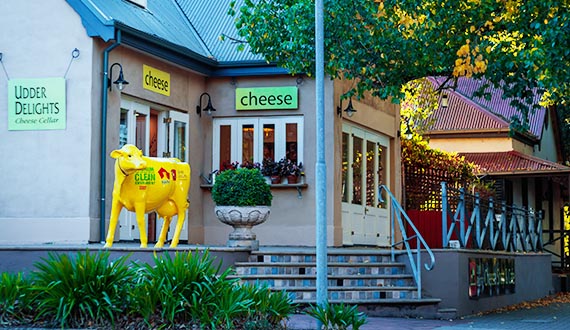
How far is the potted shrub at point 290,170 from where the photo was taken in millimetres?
20203

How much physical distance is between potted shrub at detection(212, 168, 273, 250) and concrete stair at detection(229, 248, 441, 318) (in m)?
0.52

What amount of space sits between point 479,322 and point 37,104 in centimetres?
842

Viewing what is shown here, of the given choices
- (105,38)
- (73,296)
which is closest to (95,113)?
(105,38)

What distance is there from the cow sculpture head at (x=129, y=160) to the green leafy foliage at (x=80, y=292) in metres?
2.91

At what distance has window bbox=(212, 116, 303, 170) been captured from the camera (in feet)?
67.5

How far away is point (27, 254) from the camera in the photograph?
48.6 feet

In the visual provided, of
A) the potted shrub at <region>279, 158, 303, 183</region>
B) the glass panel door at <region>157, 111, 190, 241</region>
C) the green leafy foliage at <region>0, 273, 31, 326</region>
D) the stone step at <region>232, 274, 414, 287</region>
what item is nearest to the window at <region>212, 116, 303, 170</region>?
the potted shrub at <region>279, 158, 303, 183</region>

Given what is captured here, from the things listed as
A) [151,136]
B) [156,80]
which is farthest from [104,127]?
[151,136]

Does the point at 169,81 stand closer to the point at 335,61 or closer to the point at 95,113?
the point at 95,113

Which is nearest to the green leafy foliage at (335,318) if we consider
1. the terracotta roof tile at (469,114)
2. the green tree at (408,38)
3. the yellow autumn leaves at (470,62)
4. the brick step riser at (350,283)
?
the brick step riser at (350,283)

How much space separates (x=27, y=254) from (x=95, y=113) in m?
3.50

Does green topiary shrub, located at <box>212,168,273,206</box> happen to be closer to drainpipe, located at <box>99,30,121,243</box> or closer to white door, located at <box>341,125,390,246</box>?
drainpipe, located at <box>99,30,121,243</box>

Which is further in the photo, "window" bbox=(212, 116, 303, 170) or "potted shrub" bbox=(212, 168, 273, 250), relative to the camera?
"window" bbox=(212, 116, 303, 170)

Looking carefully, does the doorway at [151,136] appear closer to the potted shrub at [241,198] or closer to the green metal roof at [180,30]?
the green metal roof at [180,30]
